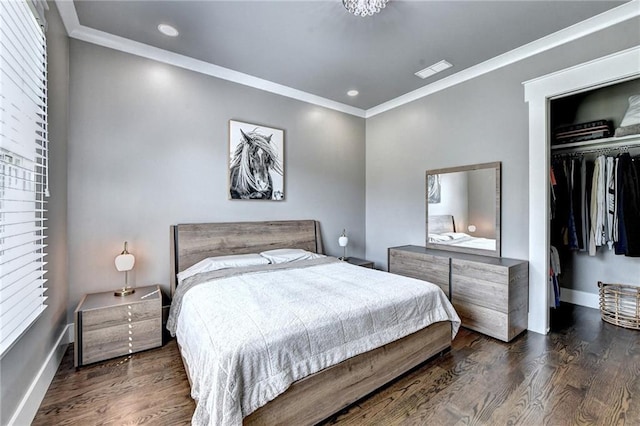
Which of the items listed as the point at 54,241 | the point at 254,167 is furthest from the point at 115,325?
the point at 254,167

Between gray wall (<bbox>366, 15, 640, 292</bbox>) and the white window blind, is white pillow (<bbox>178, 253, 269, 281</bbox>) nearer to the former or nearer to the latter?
the white window blind

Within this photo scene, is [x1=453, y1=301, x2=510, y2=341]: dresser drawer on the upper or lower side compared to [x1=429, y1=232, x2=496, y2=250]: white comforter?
lower

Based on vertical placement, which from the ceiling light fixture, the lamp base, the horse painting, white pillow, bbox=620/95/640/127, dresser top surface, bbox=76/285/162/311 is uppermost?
the ceiling light fixture

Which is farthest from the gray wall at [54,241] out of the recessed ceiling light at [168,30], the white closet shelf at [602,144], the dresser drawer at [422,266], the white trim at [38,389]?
the white closet shelf at [602,144]

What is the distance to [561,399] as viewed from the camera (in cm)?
185

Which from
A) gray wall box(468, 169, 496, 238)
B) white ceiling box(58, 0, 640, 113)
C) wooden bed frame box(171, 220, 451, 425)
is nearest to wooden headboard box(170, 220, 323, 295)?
wooden bed frame box(171, 220, 451, 425)

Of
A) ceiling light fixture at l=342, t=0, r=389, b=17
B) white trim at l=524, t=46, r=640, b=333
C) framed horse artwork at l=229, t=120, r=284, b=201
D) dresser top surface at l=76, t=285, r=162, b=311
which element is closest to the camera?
ceiling light fixture at l=342, t=0, r=389, b=17

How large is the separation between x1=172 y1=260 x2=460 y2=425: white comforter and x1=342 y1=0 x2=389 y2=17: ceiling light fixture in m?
2.08

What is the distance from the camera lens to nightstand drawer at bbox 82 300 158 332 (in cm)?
223

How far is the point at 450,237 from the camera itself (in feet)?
11.8

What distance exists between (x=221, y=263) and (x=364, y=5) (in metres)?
2.54

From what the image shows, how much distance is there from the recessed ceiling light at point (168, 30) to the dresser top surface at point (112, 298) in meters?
2.40

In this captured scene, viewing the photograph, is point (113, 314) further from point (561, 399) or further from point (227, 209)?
point (561, 399)

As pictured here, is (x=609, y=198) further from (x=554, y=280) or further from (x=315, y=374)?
(x=315, y=374)
